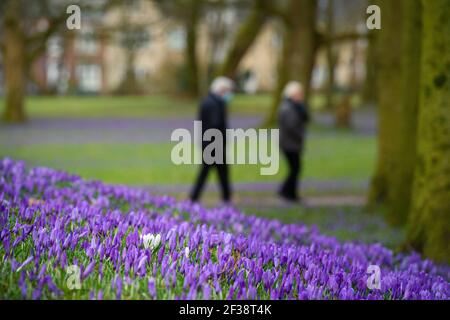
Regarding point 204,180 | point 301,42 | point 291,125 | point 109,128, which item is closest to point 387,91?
point 291,125

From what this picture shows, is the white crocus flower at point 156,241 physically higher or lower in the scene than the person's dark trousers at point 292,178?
higher

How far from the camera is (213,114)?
12.5 metres

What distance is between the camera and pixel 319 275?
3.93 meters

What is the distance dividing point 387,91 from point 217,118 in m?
2.87

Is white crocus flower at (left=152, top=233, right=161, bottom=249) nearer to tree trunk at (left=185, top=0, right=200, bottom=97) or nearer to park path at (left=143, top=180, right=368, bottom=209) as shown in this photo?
park path at (left=143, top=180, right=368, bottom=209)

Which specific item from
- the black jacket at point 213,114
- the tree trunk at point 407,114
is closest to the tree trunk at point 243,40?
the black jacket at point 213,114

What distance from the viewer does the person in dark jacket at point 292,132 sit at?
13875mm

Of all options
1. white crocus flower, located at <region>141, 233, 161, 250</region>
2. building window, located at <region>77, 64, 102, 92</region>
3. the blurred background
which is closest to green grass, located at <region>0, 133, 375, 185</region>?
the blurred background

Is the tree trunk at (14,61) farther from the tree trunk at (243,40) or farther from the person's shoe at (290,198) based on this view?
the person's shoe at (290,198)

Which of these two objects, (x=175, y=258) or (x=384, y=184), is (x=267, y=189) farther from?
(x=175, y=258)

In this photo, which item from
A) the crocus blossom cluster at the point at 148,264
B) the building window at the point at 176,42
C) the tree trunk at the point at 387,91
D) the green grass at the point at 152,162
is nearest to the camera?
the crocus blossom cluster at the point at 148,264

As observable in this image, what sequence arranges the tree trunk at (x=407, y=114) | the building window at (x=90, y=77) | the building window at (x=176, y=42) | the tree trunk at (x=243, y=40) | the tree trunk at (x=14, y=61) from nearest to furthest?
the tree trunk at (x=407, y=114)
the tree trunk at (x=243, y=40)
the tree trunk at (x=14, y=61)
the building window at (x=176, y=42)
the building window at (x=90, y=77)
